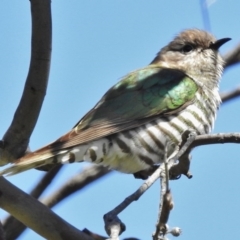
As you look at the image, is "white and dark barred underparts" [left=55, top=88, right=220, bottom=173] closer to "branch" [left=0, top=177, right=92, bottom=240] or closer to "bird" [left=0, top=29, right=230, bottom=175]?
"bird" [left=0, top=29, right=230, bottom=175]

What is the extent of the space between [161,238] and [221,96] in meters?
3.60

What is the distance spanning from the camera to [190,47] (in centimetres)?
662

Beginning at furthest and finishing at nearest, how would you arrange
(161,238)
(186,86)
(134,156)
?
(186,86) < (134,156) < (161,238)

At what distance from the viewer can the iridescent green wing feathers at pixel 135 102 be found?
4988mm

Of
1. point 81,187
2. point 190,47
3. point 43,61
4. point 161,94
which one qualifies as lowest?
point 81,187

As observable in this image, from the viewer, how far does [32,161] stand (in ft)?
13.7

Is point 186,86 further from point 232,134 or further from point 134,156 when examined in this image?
point 232,134

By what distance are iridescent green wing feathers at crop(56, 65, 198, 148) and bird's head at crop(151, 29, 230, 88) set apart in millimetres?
282

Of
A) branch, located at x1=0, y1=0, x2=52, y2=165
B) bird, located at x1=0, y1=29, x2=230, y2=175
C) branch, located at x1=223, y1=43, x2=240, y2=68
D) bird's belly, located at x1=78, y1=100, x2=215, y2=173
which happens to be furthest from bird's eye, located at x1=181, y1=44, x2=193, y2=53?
branch, located at x1=0, y1=0, x2=52, y2=165

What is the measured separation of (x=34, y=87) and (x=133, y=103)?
1.75 m

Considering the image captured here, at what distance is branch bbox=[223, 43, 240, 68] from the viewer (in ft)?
19.3

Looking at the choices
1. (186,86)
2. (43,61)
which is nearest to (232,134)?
(43,61)

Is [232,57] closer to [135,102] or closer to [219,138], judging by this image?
[135,102]

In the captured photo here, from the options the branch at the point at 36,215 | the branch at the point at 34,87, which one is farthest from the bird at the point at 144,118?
the branch at the point at 36,215
